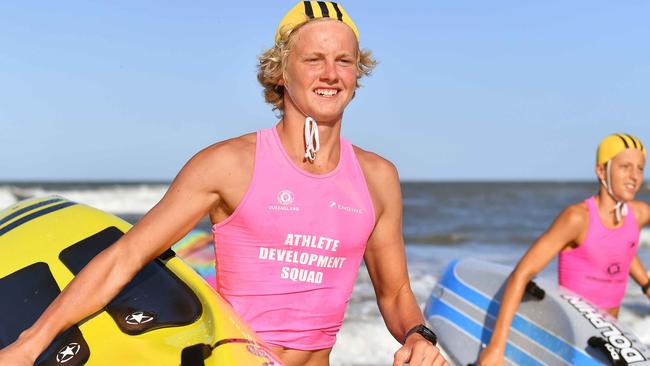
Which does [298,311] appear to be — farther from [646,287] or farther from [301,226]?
[646,287]

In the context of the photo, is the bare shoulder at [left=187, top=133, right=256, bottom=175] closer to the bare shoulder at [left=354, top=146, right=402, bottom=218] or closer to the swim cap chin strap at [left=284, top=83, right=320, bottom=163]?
the swim cap chin strap at [left=284, top=83, right=320, bottom=163]

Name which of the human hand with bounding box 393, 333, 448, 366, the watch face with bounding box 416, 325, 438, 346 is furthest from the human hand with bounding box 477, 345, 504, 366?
the human hand with bounding box 393, 333, 448, 366

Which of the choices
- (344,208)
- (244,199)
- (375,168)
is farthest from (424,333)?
(244,199)

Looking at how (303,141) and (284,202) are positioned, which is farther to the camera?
(303,141)

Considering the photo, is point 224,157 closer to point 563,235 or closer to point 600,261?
point 563,235

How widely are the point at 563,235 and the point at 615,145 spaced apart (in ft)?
2.12

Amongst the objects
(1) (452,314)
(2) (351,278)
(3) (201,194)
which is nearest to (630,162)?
(1) (452,314)

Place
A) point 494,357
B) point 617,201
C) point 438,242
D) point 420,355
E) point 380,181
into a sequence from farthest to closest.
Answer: point 438,242 → point 617,201 → point 494,357 → point 380,181 → point 420,355

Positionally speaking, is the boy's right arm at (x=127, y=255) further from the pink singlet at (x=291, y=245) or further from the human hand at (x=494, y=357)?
the human hand at (x=494, y=357)

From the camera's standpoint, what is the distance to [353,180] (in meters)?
2.57

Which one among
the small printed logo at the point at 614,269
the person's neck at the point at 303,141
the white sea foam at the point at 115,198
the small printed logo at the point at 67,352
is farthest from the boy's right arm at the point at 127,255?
the white sea foam at the point at 115,198

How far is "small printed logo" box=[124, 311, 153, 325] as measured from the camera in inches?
100.0

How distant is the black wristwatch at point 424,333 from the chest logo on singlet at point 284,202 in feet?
1.73

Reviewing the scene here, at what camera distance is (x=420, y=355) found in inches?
90.4
